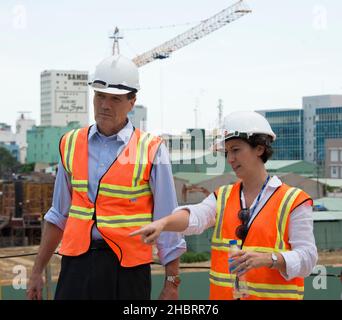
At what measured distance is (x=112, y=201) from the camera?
9.18ft

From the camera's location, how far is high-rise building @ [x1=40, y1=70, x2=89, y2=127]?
449 feet

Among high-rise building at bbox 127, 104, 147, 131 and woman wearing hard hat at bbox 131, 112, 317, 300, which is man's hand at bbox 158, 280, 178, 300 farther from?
high-rise building at bbox 127, 104, 147, 131

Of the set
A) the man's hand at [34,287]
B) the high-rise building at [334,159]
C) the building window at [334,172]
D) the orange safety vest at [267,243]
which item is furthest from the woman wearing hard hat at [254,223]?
the building window at [334,172]

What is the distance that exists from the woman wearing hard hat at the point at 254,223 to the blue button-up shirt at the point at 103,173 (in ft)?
0.73

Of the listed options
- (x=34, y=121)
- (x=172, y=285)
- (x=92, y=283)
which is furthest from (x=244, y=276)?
(x=34, y=121)

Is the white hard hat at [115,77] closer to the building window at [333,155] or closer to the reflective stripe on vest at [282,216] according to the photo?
the reflective stripe on vest at [282,216]

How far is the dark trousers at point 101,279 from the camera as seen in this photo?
9.04 ft

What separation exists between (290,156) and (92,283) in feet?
244

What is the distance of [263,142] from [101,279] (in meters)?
0.84

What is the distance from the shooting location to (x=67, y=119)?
133m

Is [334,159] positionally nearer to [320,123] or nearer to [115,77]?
[320,123]

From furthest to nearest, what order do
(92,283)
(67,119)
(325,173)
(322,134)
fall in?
(67,119)
(322,134)
(325,173)
(92,283)
